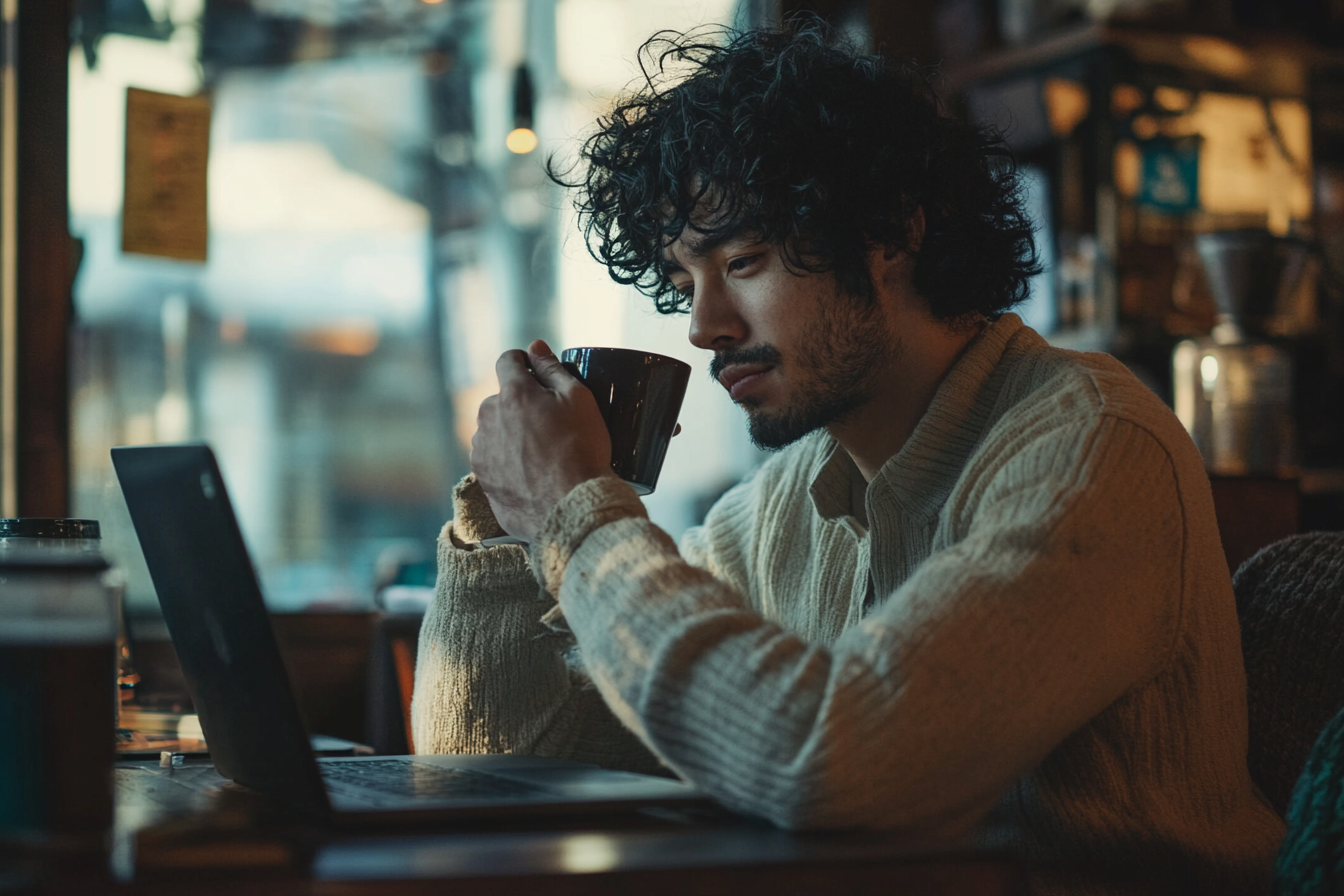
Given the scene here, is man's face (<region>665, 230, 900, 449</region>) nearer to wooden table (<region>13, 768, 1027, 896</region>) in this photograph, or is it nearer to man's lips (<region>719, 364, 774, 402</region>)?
man's lips (<region>719, 364, 774, 402</region>)

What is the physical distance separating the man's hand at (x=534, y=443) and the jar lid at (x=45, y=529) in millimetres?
317

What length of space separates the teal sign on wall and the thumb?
2.22m

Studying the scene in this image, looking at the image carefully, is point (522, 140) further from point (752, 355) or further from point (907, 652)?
point (907, 652)

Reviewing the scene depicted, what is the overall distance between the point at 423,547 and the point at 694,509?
654mm

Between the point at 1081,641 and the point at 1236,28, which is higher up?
the point at 1236,28

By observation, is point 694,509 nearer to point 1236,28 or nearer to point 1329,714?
point 1236,28

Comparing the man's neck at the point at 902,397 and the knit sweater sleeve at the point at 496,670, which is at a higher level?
the man's neck at the point at 902,397

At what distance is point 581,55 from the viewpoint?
3.11 meters

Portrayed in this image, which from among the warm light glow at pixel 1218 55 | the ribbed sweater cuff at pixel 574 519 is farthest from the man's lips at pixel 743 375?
the warm light glow at pixel 1218 55

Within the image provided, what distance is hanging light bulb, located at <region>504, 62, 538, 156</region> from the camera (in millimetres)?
2186

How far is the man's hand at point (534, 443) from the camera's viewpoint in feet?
3.07

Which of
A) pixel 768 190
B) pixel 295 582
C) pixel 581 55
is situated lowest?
pixel 295 582

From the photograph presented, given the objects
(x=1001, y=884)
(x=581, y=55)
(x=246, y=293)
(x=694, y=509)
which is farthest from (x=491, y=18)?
(x=1001, y=884)

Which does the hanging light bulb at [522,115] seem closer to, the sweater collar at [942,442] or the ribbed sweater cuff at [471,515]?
the ribbed sweater cuff at [471,515]
